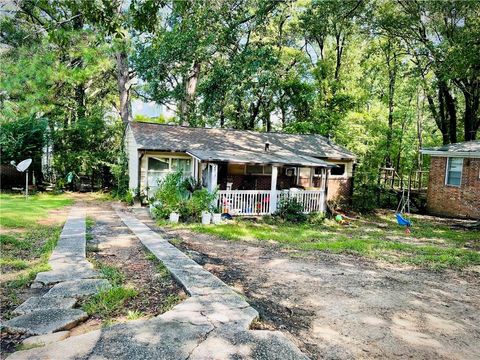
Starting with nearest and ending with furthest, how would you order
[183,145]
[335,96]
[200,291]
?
[200,291]
[183,145]
[335,96]

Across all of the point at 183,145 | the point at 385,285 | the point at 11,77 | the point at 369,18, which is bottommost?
the point at 385,285

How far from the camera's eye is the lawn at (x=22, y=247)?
5.11 meters

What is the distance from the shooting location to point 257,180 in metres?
16.2

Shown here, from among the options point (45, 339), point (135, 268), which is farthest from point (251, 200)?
point (45, 339)

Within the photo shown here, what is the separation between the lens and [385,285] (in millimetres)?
6137

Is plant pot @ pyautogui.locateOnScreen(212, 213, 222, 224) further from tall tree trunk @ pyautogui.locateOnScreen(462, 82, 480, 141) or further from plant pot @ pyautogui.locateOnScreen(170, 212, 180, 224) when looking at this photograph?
tall tree trunk @ pyautogui.locateOnScreen(462, 82, 480, 141)

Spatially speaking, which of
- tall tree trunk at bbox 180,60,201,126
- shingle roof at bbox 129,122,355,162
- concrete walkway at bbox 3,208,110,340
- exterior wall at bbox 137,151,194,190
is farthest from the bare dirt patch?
tall tree trunk at bbox 180,60,201,126

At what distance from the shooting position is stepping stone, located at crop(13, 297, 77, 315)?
4277mm

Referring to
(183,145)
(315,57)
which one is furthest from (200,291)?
(315,57)

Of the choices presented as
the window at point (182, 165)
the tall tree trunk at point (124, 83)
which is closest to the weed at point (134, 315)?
the window at point (182, 165)

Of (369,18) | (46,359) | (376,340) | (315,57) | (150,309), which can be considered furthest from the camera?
(315,57)

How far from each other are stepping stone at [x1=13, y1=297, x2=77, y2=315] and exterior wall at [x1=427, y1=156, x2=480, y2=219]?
56.1 feet

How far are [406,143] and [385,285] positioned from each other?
89.3ft

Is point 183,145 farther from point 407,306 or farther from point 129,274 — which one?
point 407,306
